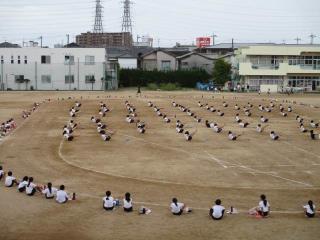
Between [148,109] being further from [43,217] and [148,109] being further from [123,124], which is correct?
[43,217]

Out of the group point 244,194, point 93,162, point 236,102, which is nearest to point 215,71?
point 236,102

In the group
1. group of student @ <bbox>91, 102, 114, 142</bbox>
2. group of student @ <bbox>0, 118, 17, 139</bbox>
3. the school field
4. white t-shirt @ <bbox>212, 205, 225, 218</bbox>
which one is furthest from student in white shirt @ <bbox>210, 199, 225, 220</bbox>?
group of student @ <bbox>0, 118, 17, 139</bbox>

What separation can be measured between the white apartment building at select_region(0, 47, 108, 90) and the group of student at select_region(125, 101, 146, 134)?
19.2 metres

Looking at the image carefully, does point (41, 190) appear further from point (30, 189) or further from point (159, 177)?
point (159, 177)

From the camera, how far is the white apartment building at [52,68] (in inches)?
2522

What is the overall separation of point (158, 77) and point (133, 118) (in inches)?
1382

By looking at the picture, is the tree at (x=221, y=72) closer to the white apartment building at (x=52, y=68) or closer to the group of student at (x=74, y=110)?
the white apartment building at (x=52, y=68)

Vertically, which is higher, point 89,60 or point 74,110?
point 89,60

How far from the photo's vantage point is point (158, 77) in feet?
235

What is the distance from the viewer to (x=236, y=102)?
48.5 m

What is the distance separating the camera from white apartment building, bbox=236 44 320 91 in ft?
209

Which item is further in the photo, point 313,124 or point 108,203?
point 313,124

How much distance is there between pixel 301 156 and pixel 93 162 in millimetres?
9402

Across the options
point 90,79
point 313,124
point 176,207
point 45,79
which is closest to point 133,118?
point 313,124
